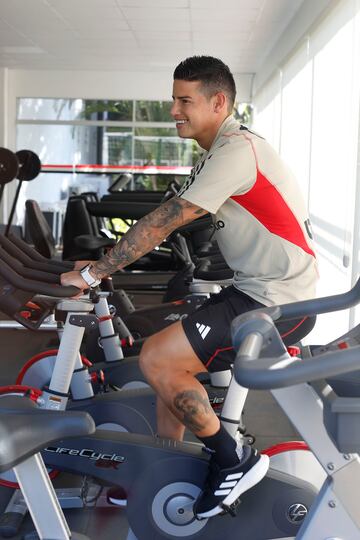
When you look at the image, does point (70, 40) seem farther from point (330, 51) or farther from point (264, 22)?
point (330, 51)

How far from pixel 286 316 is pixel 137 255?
84cm

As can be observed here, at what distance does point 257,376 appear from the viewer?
1063mm

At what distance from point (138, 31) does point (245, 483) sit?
25.9ft

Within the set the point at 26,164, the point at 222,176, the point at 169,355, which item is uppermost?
the point at 26,164

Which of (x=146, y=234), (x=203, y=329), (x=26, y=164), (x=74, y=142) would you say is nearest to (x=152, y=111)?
(x=74, y=142)

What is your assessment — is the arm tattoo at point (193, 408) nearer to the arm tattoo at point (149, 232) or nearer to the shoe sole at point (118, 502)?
the arm tattoo at point (149, 232)

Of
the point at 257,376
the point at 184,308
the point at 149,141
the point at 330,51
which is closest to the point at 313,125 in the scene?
the point at 330,51

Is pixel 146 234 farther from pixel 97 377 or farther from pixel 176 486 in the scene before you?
pixel 97 377

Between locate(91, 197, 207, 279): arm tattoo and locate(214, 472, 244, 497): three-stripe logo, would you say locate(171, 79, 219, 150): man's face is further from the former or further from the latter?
locate(214, 472, 244, 497): three-stripe logo

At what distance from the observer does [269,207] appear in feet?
7.54

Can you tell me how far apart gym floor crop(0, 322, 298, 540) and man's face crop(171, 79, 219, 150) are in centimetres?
137

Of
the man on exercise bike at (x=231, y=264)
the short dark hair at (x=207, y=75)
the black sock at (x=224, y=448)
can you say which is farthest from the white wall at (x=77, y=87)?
the black sock at (x=224, y=448)

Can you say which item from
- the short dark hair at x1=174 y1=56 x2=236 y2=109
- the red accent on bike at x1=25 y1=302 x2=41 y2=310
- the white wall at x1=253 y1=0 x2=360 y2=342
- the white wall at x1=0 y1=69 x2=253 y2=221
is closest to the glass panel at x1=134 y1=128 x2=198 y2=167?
the white wall at x1=0 y1=69 x2=253 y2=221

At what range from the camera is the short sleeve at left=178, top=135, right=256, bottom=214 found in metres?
2.20
